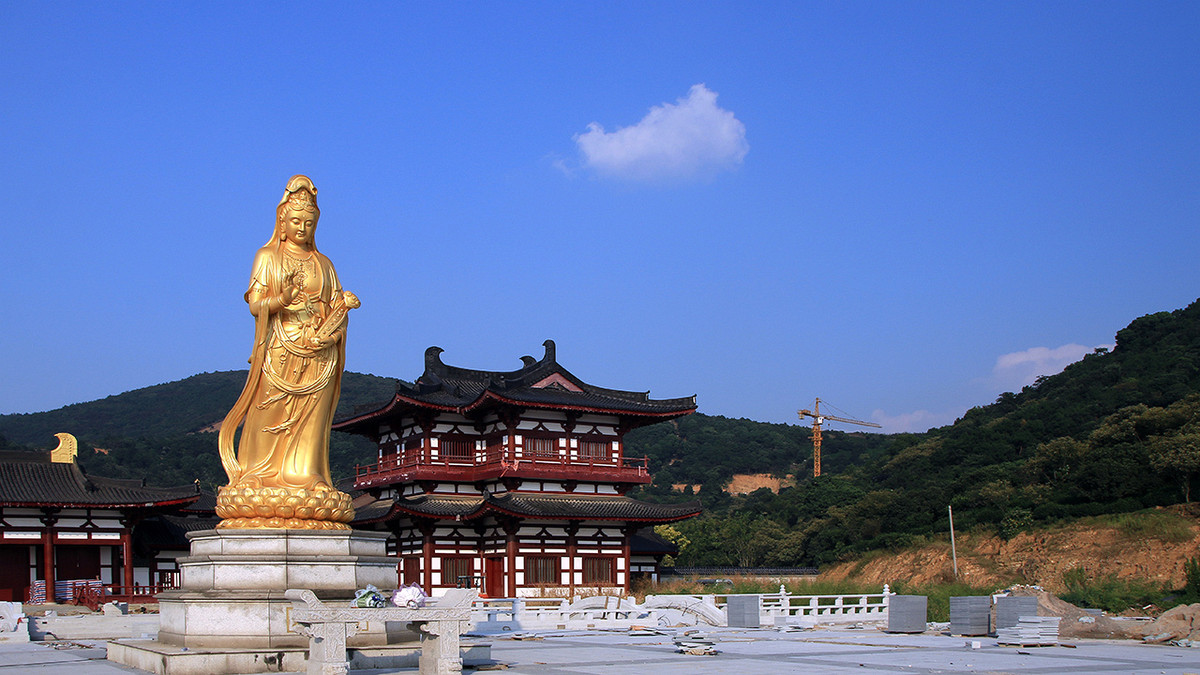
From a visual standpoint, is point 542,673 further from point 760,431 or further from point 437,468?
point 760,431

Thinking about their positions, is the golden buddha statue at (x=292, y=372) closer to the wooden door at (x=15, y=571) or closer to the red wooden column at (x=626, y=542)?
the wooden door at (x=15, y=571)

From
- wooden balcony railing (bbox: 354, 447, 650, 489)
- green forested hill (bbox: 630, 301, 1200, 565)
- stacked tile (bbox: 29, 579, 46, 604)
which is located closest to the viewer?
stacked tile (bbox: 29, 579, 46, 604)

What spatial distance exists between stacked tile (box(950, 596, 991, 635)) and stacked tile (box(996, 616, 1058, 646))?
2168mm

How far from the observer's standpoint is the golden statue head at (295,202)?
16.6 m

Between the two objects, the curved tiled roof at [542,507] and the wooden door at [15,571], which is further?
the curved tiled roof at [542,507]

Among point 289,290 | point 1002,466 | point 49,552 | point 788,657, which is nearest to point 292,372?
point 289,290

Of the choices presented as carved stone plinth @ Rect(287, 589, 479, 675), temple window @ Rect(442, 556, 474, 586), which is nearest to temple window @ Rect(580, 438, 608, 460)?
temple window @ Rect(442, 556, 474, 586)

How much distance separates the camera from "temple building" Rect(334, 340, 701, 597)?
39344 mm

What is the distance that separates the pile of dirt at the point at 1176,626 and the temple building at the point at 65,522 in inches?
1147

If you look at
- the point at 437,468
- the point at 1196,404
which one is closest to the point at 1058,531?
the point at 1196,404

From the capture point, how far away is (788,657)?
54.1 feet

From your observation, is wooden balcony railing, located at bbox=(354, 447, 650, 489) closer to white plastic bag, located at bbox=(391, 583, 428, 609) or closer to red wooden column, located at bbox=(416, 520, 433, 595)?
red wooden column, located at bbox=(416, 520, 433, 595)

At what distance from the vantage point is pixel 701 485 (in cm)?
12238

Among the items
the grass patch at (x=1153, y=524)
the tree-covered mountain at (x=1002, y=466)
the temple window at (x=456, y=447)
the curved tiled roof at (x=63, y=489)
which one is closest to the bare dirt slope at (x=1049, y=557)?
the grass patch at (x=1153, y=524)
